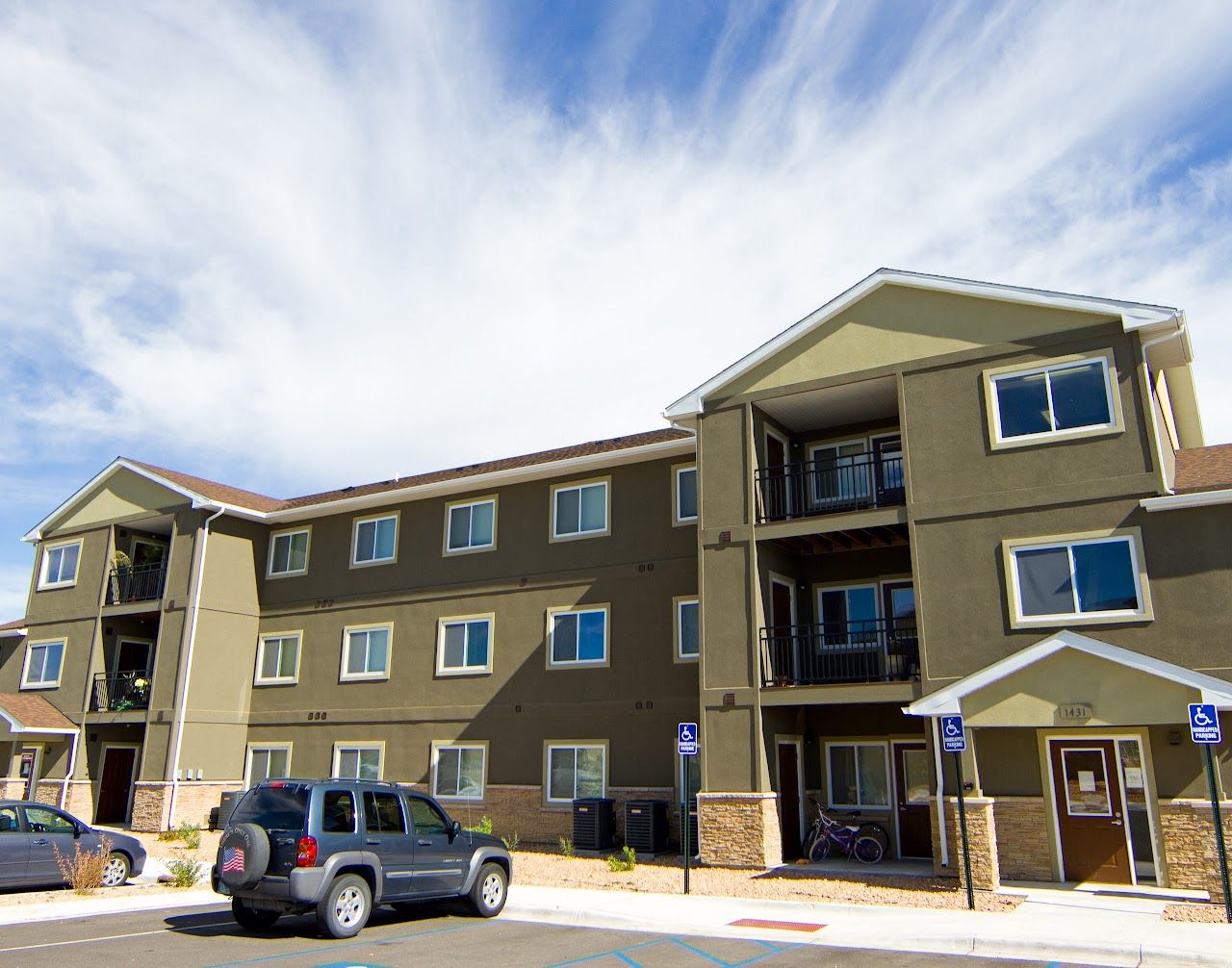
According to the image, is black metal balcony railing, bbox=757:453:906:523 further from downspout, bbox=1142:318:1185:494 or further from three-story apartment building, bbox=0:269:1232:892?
Result: downspout, bbox=1142:318:1185:494

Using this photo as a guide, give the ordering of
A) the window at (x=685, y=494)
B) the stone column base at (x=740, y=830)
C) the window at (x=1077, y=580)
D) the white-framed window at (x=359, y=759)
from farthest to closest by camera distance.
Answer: the white-framed window at (x=359, y=759) → the window at (x=685, y=494) → the stone column base at (x=740, y=830) → the window at (x=1077, y=580)

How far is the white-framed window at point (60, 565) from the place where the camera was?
3070cm

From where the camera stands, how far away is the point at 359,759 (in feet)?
84.0

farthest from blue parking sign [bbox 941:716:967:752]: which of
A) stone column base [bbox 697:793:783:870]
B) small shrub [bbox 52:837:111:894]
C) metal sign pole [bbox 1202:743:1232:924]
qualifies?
small shrub [bbox 52:837:111:894]

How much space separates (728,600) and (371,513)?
39.3 ft

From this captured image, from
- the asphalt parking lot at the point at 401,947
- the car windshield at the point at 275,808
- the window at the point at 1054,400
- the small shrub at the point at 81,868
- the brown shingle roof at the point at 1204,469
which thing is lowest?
the asphalt parking lot at the point at 401,947

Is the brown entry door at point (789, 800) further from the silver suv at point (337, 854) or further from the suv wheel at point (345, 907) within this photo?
the suv wheel at point (345, 907)

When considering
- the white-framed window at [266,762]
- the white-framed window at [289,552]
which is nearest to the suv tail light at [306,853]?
the white-framed window at [266,762]

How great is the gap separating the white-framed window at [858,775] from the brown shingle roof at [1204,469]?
7155 mm

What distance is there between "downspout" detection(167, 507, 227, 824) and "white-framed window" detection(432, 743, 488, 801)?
6907 mm

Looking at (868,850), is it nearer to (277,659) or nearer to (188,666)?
(277,659)

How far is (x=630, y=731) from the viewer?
21.7 m

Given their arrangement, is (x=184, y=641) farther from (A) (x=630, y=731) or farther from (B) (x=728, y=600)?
(B) (x=728, y=600)

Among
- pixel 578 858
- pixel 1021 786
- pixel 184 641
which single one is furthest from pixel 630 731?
pixel 184 641
